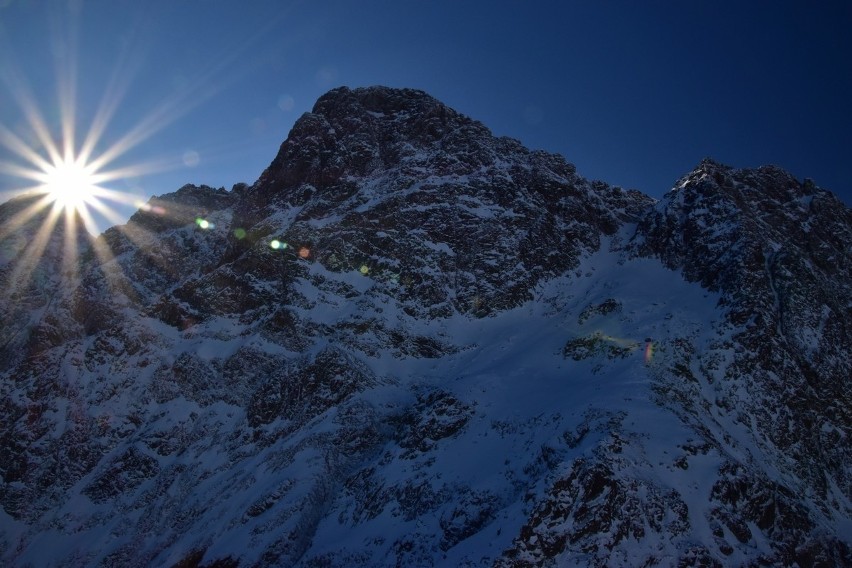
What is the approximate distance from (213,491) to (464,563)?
22.9 m

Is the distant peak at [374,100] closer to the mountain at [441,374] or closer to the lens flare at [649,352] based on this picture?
the mountain at [441,374]

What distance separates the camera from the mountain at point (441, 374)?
1153 inches

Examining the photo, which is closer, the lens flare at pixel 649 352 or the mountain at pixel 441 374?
the mountain at pixel 441 374

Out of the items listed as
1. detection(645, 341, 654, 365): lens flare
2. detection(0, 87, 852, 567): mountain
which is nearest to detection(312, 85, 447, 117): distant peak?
detection(0, 87, 852, 567): mountain

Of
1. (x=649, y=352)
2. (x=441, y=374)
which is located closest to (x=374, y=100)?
(x=441, y=374)

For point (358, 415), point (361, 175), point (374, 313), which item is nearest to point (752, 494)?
point (358, 415)

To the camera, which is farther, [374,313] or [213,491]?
[374,313]

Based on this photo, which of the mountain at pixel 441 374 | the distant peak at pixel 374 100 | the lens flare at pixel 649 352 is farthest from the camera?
the distant peak at pixel 374 100

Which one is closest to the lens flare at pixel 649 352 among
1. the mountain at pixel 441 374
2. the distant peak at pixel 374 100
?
the mountain at pixel 441 374

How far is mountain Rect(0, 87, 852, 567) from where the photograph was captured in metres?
29.3

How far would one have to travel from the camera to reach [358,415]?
42.1 meters

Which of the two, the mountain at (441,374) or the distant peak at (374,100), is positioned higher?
the distant peak at (374,100)

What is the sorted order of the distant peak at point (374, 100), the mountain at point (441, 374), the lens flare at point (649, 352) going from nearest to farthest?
the mountain at point (441, 374)
the lens flare at point (649, 352)
the distant peak at point (374, 100)

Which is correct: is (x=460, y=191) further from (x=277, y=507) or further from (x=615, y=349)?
(x=277, y=507)
